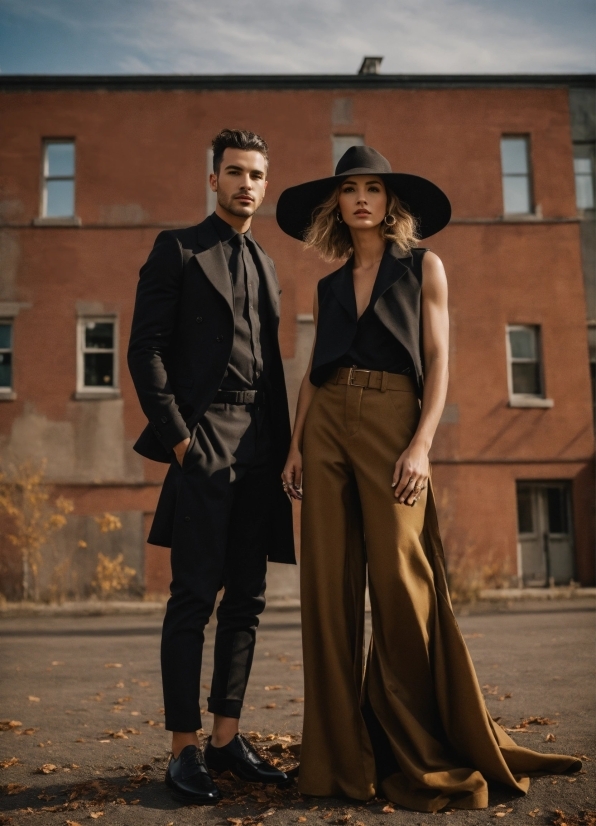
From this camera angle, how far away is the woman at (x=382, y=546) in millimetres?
3311

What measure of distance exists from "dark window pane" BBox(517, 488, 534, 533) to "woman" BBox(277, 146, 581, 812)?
1352 centimetres

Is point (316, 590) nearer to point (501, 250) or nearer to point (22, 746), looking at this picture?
point (22, 746)

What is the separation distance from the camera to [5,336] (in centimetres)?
1655

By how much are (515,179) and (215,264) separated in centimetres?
1506

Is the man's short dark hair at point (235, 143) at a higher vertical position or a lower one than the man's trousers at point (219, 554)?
higher

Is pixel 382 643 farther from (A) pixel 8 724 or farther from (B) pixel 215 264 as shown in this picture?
(A) pixel 8 724

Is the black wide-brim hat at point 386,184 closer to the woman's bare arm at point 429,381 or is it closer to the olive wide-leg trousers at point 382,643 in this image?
the woman's bare arm at point 429,381

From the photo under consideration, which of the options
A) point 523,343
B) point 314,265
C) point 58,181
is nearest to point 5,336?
point 58,181

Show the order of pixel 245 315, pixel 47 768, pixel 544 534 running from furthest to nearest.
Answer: pixel 544 534
pixel 47 768
pixel 245 315

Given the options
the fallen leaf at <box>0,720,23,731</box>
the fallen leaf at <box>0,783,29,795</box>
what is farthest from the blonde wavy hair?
the fallen leaf at <box>0,720,23,731</box>

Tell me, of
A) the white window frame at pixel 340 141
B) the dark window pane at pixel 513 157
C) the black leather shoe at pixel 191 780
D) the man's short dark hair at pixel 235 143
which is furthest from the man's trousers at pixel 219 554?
the dark window pane at pixel 513 157

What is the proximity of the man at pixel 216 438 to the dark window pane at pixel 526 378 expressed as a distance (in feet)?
44.6

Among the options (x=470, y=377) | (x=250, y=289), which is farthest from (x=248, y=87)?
(x=250, y=289)

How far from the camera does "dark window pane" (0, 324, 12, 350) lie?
16.5 meters
